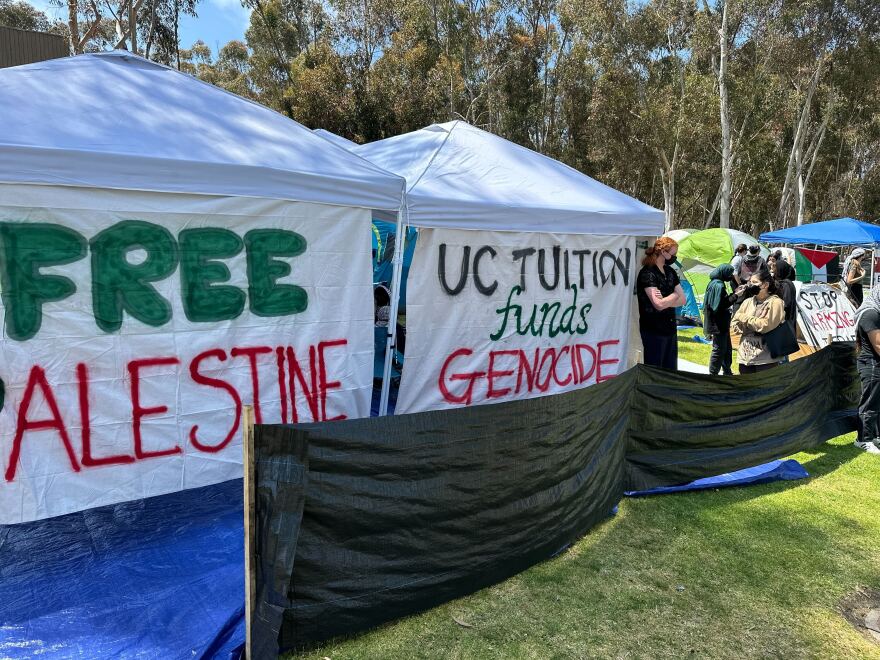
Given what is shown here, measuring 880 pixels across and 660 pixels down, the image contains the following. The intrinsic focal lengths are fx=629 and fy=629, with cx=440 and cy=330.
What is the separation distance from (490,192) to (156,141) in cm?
248

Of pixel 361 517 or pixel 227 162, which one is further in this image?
pixel 227 162

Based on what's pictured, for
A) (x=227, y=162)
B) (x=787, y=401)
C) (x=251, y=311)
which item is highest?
(x=227, y=162)

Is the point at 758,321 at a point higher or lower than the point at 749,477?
higher

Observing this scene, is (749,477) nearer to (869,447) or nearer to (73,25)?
(869,447)

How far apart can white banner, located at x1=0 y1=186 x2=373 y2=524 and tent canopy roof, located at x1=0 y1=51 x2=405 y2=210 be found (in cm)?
11

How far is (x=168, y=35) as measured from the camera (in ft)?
75.6

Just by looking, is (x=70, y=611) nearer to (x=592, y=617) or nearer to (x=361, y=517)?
(x=361, y=517)

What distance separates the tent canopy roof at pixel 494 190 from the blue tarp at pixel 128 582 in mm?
2398

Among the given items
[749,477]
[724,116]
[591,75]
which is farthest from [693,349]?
[591,75]

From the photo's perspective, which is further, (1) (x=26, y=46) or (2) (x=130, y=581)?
(1) (x=26, y=46)

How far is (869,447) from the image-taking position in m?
5.86

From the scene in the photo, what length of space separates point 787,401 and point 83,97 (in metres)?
5.75

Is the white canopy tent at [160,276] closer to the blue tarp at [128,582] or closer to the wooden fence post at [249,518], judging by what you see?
the blue tarp at [128,582]

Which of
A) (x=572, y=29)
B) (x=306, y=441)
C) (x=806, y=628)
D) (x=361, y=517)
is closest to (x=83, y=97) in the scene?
(x=306, y=441)
